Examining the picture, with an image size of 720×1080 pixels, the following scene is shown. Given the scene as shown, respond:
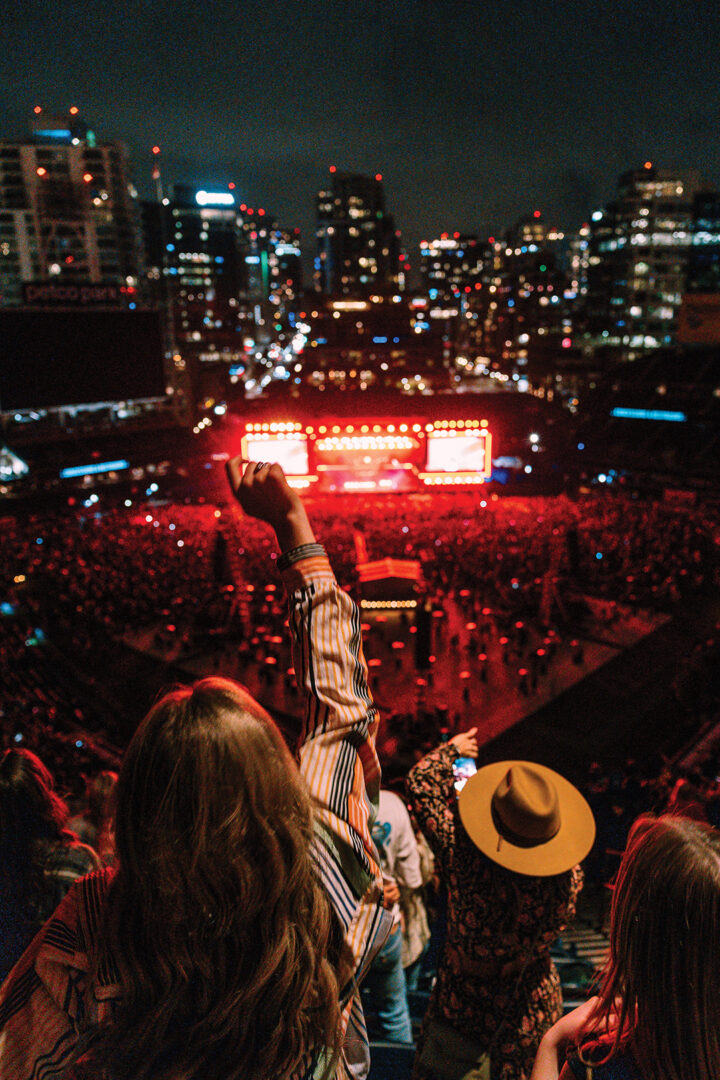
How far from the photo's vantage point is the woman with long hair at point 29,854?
2.15m

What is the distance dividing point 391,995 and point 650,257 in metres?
80.8

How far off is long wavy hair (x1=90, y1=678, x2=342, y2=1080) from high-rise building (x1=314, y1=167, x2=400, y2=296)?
12447 cm

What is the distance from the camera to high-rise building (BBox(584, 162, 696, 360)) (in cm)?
6656

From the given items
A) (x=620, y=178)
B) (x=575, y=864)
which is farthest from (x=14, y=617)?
(x=620, y=178)

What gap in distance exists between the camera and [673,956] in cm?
128

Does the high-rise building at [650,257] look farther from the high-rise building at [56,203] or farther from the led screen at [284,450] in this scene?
the led screen at [284,450]

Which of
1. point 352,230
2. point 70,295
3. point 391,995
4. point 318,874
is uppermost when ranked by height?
point 352,230

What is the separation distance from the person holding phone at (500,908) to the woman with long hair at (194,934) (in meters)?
1.33

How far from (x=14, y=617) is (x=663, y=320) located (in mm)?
73032

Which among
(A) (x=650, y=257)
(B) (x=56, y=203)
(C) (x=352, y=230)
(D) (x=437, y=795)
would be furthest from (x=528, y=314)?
(D) (x=437, y=795)

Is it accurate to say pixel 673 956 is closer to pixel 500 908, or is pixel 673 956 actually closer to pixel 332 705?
pixel 332 705

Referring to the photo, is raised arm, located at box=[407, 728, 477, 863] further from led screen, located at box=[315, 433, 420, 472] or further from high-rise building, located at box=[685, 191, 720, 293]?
high-rise building, located at box=[685, 191, 720, 293]

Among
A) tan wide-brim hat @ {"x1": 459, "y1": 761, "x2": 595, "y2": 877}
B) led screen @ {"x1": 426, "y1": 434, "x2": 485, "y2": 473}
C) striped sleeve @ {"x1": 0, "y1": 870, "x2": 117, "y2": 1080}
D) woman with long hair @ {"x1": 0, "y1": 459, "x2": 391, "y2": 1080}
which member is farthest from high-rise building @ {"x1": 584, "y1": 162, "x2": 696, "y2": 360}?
striped sleeve @ {"x1": 0, "y1": 870, "x2": 117, "y2": 1080}

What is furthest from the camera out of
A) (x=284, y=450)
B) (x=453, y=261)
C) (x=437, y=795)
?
(x=453, y=261)
